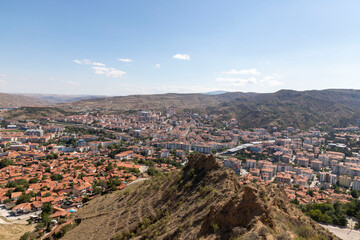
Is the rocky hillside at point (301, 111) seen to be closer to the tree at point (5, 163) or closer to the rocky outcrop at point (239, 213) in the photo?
the tree at point (5, 163)

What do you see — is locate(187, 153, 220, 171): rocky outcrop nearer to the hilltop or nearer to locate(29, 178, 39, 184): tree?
locate(29, 178, 39, 184): tree

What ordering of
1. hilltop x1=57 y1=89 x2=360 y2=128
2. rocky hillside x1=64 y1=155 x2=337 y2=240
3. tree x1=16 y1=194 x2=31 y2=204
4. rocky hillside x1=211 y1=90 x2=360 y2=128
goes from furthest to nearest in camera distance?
hilltop x1=57 y1=89 x2=360 y2=128
rocky hillside x1=211 y1=90 x2=360 y2=128
tree x1=16 y1=194 x2=31 y2=204
rocky hillside x1=64 y1=155 x2=337 y2=240

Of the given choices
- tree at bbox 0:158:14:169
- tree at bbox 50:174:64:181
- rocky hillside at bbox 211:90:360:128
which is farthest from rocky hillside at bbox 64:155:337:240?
rocky hillside at bbox 211:90:360:128

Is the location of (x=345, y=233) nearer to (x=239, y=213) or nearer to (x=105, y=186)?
(x=239, y=213)

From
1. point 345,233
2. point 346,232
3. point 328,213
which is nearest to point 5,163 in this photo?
point 328,213

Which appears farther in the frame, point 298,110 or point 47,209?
point 298,110

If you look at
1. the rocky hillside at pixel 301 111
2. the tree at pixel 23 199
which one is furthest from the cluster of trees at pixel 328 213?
the rocky hillside at pixel 301 111

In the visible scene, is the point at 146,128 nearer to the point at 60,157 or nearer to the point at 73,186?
the point at 60,157

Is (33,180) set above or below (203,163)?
below

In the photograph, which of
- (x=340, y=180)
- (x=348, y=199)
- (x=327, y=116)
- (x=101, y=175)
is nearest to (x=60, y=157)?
(x=101, y=175)
